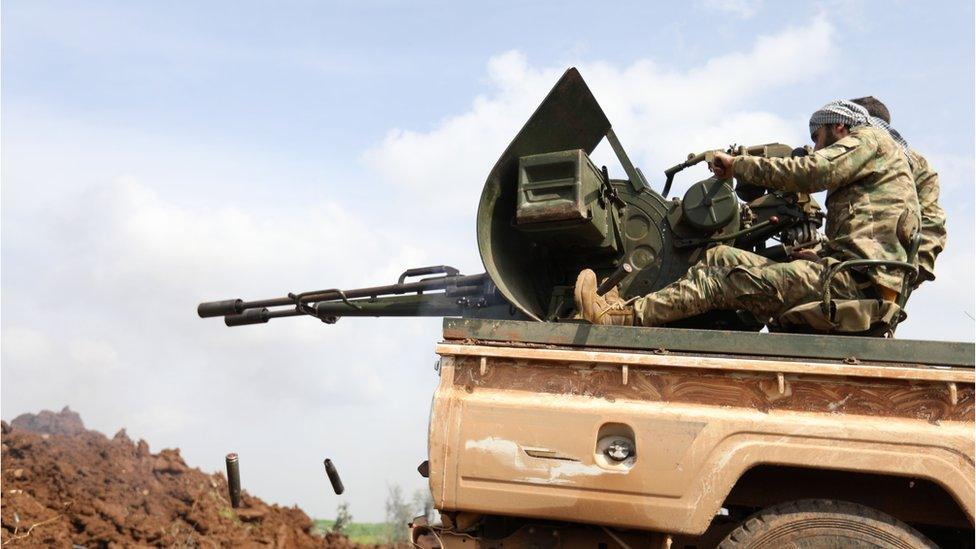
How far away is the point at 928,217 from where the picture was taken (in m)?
5.25

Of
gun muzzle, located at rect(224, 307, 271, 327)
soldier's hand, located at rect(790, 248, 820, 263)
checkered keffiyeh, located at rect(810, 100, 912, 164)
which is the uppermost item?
checkered keffiyeh, located at rect(810, 100, 912, 164)

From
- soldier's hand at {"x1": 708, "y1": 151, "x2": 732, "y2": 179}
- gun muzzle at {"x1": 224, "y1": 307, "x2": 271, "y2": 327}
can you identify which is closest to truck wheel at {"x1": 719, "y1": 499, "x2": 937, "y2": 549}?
soldier's hand at {"x1": 708, "y1": 151, "x2": 732, "y2": 179}

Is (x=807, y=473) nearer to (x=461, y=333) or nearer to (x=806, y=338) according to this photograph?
(x=806, y=338)

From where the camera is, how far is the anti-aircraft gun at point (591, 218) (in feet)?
16.3

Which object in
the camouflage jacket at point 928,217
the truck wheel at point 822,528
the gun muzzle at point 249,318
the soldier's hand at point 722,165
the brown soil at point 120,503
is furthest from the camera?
the brown soil at point 120,503

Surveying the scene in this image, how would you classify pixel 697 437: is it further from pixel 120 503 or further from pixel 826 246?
pixel 120 503

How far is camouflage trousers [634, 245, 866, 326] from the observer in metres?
4.52

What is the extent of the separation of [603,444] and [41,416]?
10.3m

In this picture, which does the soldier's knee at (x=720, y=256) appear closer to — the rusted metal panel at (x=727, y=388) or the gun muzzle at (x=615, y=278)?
the gun muzzle at (x=615, y=278)

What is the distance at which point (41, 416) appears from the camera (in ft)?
40.5

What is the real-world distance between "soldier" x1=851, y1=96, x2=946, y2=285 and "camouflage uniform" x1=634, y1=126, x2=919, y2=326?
527 mm

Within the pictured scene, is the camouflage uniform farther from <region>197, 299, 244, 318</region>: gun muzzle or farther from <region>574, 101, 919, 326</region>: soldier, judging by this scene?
<region>197, 299, 244, 318</region>: gun muzzle

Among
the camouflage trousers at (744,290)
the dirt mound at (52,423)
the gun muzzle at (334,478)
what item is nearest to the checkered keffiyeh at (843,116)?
the camouflage trousers at (744,290)

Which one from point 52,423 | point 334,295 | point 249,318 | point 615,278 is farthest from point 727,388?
point 52,423
